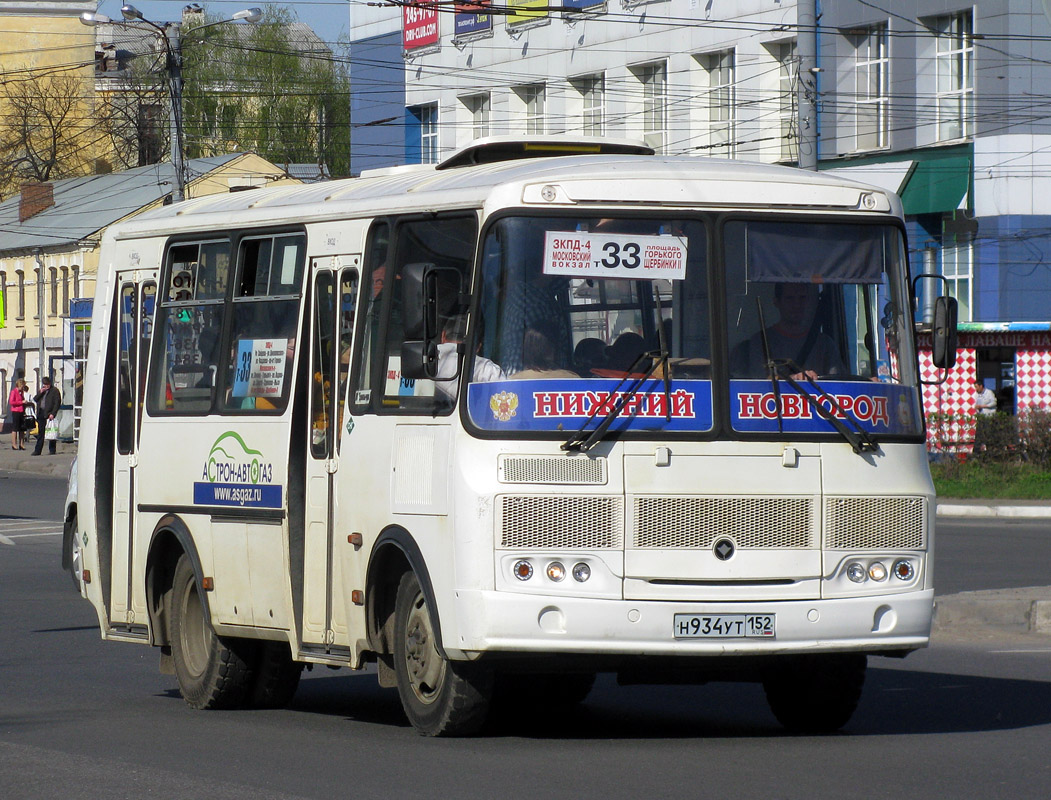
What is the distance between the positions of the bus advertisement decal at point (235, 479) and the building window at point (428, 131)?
Result: 4295 cm

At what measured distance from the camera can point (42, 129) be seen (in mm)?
81875

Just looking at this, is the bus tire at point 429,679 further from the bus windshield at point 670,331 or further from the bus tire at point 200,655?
the bus tire at point 200,655

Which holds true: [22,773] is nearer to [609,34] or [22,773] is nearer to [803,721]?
[803,721]

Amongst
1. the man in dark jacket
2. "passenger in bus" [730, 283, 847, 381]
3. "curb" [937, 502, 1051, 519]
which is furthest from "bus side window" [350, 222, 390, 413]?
the man in dark jacket

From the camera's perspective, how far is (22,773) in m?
8.24

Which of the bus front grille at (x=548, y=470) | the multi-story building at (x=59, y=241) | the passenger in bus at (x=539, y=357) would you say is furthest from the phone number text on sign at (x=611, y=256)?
the multi-story building at (x=59, y=241)

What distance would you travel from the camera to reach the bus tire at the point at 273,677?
429 inches

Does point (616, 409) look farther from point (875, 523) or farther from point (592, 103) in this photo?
point (592, 103)

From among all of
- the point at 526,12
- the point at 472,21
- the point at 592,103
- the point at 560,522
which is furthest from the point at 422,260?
the point at 472,21

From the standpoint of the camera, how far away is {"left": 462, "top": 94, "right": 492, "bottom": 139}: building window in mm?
51469

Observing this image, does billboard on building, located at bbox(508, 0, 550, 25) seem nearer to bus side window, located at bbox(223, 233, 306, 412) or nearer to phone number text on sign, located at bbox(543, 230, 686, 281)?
bus side window, located at bbox(223, 233, 306, 412)

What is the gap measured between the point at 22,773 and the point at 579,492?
2609mm

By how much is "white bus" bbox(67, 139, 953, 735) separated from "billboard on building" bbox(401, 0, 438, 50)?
43.2 m

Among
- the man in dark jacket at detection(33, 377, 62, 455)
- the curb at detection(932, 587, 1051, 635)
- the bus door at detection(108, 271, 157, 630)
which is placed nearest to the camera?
the bus door at detection(108, 271, 157, 630)
